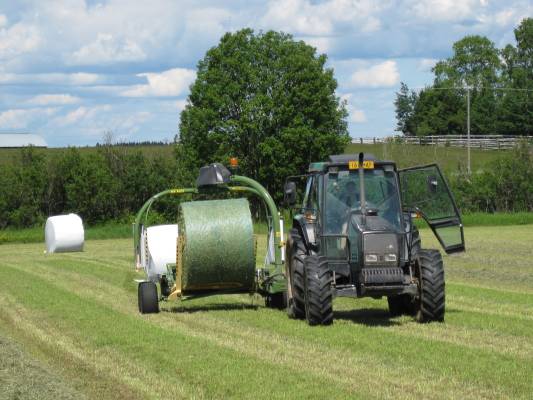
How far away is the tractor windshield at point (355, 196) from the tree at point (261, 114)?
46108 mm

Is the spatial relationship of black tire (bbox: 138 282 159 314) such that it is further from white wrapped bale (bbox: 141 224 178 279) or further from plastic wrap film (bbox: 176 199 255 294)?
white wrapped bale (bbox: 141 224 178 279)

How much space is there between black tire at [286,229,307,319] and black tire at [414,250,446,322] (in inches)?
66.4

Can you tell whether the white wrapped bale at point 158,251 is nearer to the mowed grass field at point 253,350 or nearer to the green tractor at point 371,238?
the mowed grass field at point 253,350

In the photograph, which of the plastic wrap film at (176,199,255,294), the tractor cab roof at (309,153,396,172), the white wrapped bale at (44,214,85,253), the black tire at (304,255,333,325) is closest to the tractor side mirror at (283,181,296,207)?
the tractor cab roof at (309,153,396,172)

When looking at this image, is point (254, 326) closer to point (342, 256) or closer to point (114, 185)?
point (342, 256)

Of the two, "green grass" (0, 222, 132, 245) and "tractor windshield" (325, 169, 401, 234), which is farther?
"green grass" (0, 222, 132, 245)

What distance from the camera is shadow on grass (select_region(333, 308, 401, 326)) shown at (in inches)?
592

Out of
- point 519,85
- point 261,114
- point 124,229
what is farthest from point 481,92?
point 124,229

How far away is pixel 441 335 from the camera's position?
13.4 metres

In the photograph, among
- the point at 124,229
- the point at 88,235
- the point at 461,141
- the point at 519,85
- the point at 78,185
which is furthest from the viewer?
the point at 519,85

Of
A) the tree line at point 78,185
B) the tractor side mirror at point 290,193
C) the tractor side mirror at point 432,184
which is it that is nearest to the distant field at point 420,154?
the tree line at point 78,185

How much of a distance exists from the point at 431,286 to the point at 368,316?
1.80 m

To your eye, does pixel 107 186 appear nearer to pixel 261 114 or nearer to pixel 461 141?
pixel 261 114

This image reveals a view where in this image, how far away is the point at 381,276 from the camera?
568 inches
